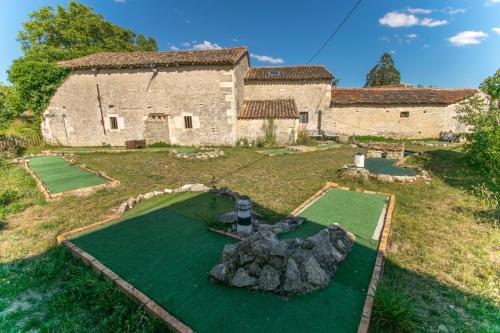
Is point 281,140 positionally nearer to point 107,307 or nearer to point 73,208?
point 73,208

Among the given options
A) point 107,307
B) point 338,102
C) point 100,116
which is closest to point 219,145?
point 100,116

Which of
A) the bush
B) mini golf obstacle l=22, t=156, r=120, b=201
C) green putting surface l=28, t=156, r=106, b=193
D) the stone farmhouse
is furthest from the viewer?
the stone farmhouse

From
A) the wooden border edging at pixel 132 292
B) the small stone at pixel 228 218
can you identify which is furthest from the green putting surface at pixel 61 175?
the small stone at pixel 228 218

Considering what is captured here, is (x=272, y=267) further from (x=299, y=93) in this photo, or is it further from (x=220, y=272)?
(x=299, y=93)

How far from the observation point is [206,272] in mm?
3529

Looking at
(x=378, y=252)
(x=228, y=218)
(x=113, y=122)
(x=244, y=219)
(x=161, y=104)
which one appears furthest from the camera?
(x=113, y=122)

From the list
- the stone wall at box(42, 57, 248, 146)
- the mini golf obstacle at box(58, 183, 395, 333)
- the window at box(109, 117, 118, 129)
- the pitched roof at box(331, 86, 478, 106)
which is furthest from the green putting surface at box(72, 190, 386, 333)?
the pitched roof at box(331, 86, 478, 106)

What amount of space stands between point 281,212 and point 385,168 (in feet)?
22.8

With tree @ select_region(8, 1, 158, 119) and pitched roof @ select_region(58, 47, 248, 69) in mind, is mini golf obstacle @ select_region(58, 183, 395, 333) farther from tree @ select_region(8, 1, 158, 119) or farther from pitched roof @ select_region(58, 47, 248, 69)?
tree @ select_region(8, 1, 158, 119)

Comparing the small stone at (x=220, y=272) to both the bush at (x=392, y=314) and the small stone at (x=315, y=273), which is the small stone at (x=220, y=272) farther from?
the bush at (x=392, y=314)

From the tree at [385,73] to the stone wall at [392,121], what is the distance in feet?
81.2

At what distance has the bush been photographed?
2688 millimetres

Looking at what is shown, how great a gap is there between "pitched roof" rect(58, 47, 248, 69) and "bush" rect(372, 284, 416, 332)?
1614 cm

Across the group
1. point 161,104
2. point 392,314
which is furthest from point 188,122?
point 392,314
